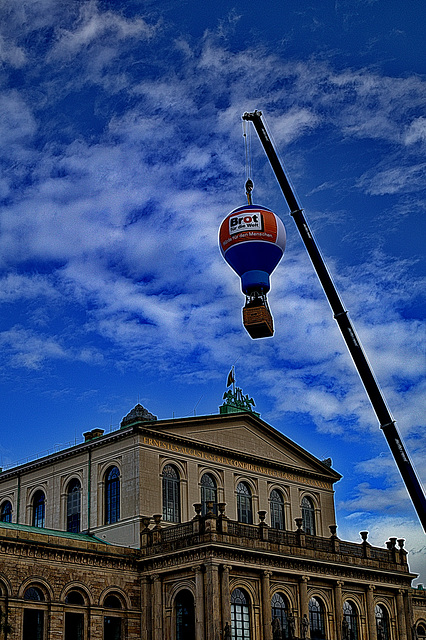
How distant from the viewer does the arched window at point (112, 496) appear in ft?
178

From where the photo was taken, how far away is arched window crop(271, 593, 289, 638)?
49.6 metres

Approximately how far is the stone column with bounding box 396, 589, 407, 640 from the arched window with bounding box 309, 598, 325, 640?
668 centimetres

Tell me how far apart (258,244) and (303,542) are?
21.7 metres

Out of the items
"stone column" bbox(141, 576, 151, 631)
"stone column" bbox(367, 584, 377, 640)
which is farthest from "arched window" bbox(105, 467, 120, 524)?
"stone column" bbox(367, 584, 377, 640)

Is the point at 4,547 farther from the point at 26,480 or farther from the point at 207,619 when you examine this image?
the point at 26,480

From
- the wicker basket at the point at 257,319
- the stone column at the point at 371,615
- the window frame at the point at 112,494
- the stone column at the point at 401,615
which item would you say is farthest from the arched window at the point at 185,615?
the wicker basket at the point at 257,319

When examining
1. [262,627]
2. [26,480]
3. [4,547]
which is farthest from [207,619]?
[26,480]

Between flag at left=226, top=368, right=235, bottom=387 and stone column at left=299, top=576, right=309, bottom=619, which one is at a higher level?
flag at left=226, top=368, right=235, bottom=387

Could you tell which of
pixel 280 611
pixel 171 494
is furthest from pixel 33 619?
pixel 280 611

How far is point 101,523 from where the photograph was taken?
180ft

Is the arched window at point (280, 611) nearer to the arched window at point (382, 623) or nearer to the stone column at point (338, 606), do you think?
the stone column at point (338, 606)

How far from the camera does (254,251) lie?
123 feet

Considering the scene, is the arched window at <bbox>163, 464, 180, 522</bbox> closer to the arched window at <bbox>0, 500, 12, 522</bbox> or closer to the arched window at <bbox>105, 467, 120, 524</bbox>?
the arched window at <bbox>105, 467, 120, 524</bbox>

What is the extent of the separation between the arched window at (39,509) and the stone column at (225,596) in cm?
1605
